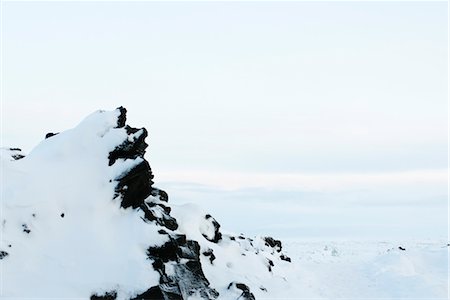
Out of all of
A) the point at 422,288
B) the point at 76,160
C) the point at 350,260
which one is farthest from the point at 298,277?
the point at 76,160

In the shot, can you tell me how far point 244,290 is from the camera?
1666cm

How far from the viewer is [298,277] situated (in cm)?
2412

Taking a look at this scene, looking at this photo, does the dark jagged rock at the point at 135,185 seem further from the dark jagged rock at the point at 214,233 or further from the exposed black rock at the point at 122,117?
the dark jagged rock at the point at 214,233

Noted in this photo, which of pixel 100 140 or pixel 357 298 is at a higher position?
pixel 100 140

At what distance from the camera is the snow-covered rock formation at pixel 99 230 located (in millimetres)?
→ 13336

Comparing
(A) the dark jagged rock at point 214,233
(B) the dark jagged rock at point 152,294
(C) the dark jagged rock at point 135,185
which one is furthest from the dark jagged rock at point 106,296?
(A) the dark jagged rock at point 214,233

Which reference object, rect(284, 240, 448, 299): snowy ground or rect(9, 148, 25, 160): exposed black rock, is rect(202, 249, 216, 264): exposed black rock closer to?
rect(284, 240, 448, 299): snowy ground

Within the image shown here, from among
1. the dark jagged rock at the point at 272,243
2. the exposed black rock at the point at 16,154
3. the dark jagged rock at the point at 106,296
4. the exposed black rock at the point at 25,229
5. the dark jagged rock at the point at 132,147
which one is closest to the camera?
the dark jagged rock at the point at 106,296

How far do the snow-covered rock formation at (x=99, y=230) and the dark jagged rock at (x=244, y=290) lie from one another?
0.05 m

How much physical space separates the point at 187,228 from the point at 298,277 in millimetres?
8507

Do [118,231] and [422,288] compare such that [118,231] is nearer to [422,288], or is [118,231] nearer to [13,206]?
[13,206]

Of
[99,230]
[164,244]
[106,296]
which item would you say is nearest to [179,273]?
[164,244]

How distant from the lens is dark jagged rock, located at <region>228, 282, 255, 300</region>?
16359 mm

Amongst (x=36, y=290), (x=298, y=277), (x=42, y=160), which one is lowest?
(x=36, y=290)
